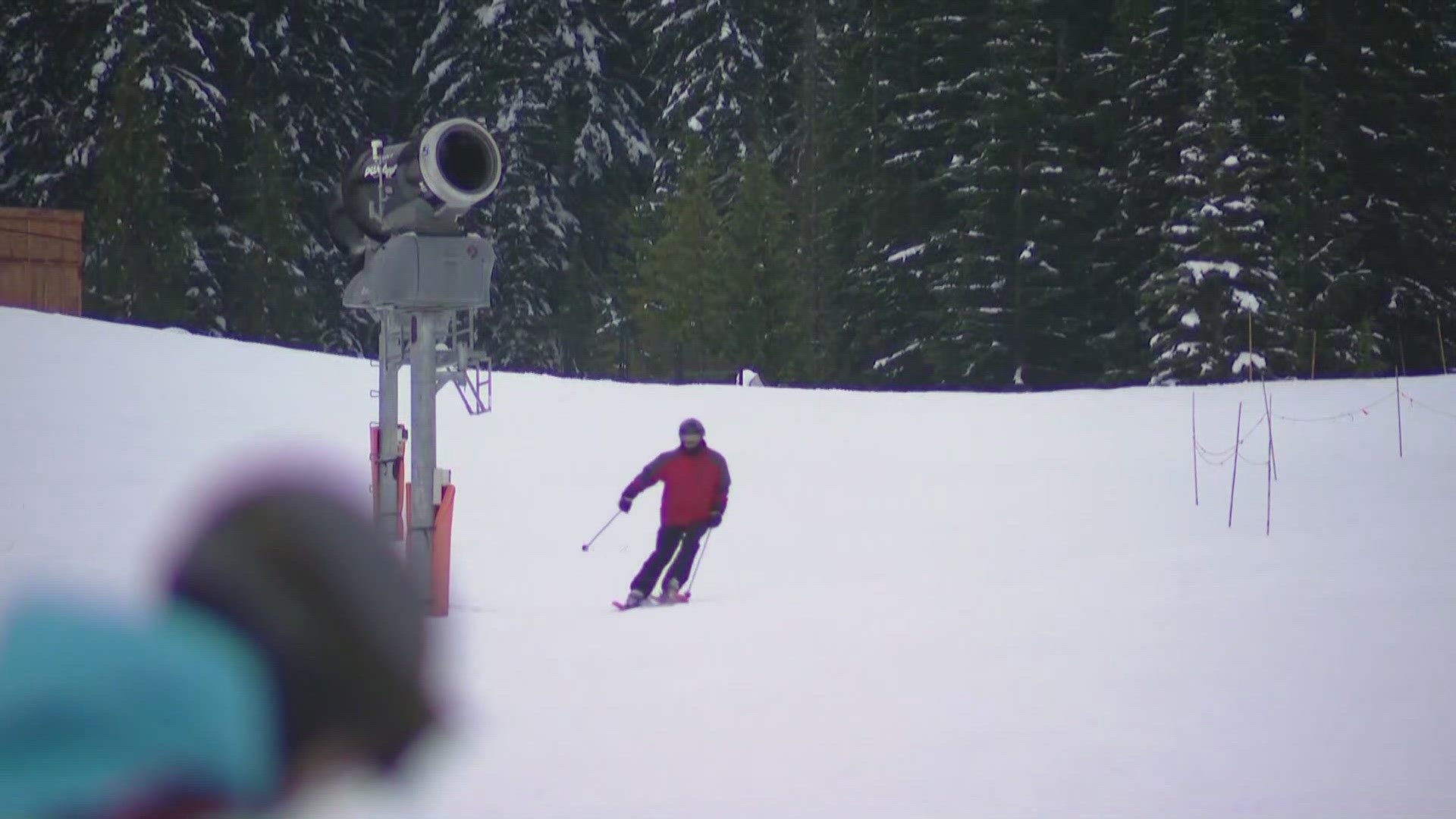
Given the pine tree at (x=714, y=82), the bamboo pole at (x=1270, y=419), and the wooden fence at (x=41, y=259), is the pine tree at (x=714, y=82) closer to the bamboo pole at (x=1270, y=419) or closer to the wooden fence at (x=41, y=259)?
the wooden fence at (x=41, y=259)

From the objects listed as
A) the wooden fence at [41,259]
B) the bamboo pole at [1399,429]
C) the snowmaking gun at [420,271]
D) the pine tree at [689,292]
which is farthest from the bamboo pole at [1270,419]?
the wooden fence at [41,259]

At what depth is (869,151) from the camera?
132 feet

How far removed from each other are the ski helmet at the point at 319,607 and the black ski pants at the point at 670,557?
30.5ft

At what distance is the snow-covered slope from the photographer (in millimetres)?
5352

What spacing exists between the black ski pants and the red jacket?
7 cm

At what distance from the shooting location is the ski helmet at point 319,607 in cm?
108

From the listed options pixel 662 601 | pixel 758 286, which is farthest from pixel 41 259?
pixel 662 601

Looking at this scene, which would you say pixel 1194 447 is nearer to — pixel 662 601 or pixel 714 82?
pixel 662 601

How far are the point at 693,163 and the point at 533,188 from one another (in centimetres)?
581

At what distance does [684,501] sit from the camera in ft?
34.4

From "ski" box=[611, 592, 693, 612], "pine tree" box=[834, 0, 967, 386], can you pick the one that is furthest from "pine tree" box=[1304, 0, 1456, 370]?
"ski" box=[611, 592, 693, 612]

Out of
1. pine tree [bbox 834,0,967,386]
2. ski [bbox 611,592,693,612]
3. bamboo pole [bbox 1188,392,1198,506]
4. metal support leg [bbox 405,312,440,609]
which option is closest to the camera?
metal support leg [bbox 405,312,440,609]

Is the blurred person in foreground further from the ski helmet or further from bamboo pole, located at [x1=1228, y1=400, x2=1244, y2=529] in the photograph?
bamboo pole, located at [x1=1228, y1=400, x2=1244, y2=529]

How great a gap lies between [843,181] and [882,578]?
3054 centimetres
